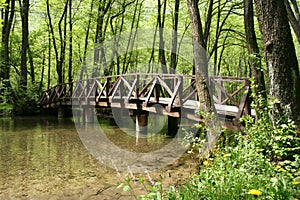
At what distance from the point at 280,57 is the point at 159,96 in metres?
6.11

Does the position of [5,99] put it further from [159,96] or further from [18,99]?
[159,96]

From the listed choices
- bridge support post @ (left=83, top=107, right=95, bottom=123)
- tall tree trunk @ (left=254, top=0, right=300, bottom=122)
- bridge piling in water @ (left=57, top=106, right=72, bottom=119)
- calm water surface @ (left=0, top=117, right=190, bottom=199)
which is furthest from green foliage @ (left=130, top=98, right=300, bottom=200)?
bridge piling in water @ (left=57, top=106, right=72, bottom=119)

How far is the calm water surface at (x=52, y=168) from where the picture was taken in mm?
4691

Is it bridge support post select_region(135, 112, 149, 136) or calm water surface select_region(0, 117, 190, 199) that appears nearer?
calm water surface select_region(0, 117, 190, 199)

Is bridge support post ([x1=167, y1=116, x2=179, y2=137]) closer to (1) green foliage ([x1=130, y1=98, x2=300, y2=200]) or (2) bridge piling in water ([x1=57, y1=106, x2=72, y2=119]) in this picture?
(1) green foliage ([x1=130, y1=98, x2=300, y2=200])

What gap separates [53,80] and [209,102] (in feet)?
84.3

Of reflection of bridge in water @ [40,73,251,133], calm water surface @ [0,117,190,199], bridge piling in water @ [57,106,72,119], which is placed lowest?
calm water surface @ [0,117,190,199]

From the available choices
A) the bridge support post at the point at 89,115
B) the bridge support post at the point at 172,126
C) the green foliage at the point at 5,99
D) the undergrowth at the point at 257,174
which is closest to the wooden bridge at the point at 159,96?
the bridge support post at the point at 89,115

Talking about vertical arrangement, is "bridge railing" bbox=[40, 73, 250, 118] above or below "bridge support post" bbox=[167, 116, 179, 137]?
above

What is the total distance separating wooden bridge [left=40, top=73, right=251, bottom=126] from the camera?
6641mm

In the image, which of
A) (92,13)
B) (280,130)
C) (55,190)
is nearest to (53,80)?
(92,13)

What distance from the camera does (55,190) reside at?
4742 millimetres

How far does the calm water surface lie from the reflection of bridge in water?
1.21 m

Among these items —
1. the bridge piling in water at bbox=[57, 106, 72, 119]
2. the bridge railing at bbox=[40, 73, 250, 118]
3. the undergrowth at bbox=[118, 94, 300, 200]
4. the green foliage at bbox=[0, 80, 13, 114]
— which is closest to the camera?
the undergrowth at bbox=[118, 94, 300, 200]
